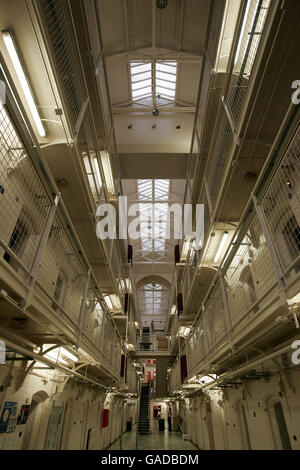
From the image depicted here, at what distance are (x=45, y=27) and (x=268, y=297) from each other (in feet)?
14.4

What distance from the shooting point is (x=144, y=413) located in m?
20.9

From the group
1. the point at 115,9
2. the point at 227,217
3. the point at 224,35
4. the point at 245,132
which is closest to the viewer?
the point at 245,132

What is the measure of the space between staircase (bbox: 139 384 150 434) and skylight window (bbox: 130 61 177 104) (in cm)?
2144

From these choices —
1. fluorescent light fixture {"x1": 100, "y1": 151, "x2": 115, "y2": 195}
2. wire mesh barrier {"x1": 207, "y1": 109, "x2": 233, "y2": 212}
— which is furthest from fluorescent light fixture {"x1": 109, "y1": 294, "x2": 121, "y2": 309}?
wire mesh barrier {"x1": 207, "y1": 109, "x2": 233, "y2": 212}

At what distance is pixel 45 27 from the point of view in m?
3.25

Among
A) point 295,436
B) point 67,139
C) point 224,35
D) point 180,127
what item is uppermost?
point 180,127

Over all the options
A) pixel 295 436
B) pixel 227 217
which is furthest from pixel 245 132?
pixel 295 436

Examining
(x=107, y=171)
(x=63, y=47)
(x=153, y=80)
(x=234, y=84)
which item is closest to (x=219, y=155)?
(x=234, y=84)

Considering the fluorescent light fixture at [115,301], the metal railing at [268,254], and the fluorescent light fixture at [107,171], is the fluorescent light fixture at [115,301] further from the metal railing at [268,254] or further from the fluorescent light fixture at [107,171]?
the metal railing at [268,254]

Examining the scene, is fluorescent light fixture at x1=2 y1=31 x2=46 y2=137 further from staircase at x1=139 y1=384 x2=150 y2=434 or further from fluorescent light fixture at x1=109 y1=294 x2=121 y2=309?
staircase at x1=139 y1=384 x2=150 y2=434

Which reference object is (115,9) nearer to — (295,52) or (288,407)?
(295,52)

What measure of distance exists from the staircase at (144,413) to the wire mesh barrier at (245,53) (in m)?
21.5

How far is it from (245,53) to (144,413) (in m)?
24.3

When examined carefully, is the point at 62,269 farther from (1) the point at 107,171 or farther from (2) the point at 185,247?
(2) the point at 185,247
